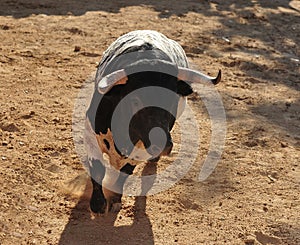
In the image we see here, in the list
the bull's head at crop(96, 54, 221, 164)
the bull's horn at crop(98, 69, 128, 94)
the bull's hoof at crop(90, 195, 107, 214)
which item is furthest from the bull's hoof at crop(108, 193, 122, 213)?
the bull's horn at crop(98, 69, 128, 94)

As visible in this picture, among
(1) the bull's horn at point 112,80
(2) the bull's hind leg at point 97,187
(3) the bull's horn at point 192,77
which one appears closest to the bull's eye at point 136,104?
(1) the bull's horn at point 112,80

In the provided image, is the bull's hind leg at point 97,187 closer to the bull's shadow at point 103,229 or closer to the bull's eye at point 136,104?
the bull's shadow at point 103,229

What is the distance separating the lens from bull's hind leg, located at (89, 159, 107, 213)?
192 inches

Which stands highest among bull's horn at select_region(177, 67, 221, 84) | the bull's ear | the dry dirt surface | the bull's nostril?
bull's horn at select_region(177, 67, 221, 84)

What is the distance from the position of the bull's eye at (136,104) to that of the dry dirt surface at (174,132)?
3.19ft

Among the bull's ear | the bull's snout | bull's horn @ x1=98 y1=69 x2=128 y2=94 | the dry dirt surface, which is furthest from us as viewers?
the bull's ear

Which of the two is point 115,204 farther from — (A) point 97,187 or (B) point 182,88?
(B) point 182,88

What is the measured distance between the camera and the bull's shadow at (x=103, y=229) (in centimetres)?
460

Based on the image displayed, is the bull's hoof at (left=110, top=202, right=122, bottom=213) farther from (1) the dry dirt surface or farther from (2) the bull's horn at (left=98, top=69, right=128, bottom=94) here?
(2) the bull's horn at (left=98, top=69, right=128, bottom=94)

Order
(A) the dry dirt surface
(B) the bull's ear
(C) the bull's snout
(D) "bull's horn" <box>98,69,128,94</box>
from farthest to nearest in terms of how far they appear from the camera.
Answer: (B) the bull's ear → (A) the dry dirt surface → (D) "bull's horn" <box>98,69,128,94</box> → (C) the bull's snout

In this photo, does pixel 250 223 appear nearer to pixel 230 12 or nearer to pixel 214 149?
pixel 214 149

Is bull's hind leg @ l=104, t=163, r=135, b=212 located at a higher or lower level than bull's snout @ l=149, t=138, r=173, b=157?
lower

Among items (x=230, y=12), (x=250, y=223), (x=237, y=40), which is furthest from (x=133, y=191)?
(x=230, y=12)

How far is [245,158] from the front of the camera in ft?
20.3
